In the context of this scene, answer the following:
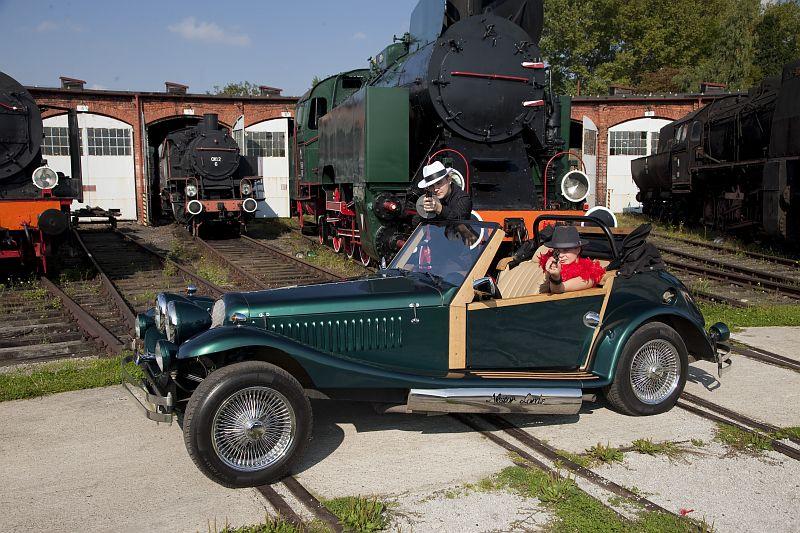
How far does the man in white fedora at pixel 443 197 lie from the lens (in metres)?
5.78

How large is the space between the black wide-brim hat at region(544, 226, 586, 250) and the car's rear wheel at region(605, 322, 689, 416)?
2.87ft

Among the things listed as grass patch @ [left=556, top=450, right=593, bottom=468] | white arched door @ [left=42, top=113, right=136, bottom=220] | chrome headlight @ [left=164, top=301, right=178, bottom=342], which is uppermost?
white arched door @ [left=42, top=113, right=136, bottom=220]

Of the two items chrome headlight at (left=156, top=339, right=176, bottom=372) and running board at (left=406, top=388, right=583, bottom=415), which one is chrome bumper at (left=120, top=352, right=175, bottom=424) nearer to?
chrome headlight at (left=156, top=339, right=176, bottom=372)

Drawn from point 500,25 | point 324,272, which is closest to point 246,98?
point 324,272

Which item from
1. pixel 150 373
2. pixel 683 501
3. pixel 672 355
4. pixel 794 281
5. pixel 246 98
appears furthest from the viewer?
pixel 246 98

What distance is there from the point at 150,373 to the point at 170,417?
43cm

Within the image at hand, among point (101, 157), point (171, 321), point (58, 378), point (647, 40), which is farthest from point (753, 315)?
point (647, 40)

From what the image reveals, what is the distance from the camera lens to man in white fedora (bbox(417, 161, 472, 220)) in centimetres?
578

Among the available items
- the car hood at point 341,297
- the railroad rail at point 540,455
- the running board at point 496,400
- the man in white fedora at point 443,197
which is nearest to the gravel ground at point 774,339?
the running board at point 496,400

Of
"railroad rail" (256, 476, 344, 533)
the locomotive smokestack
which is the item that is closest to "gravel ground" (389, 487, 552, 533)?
"railroad rail" (256, 476, 344, 533)

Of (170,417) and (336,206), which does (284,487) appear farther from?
(336,206)

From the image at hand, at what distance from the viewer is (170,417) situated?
159 inches

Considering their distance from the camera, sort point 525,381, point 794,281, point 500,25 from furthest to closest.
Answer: point 794,281 < point 500,25 < point 525,381

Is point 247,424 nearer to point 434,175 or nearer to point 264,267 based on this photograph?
point 434,175
